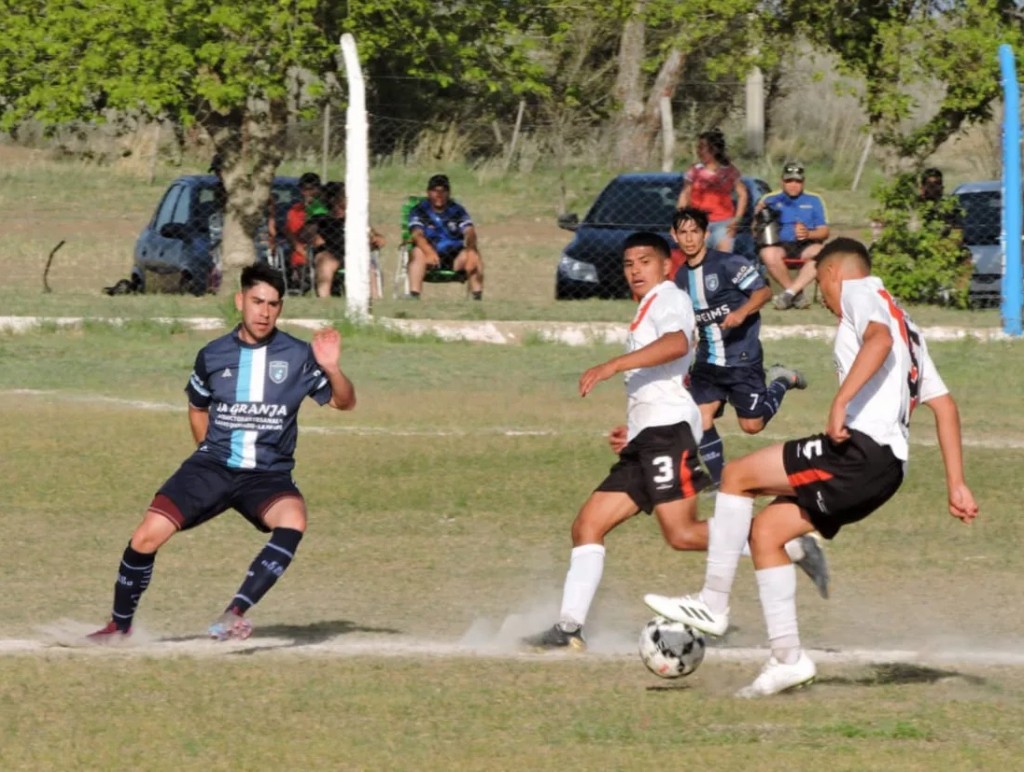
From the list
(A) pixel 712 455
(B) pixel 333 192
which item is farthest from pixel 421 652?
(B) pixel 333 192

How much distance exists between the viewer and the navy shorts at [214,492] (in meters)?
7.70

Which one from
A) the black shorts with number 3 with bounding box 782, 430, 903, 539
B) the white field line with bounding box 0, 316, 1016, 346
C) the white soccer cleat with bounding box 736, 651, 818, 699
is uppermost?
the black shorts with number 3 with bounding box 782, 430, 903, 539

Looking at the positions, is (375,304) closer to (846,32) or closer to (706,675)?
(846,32)

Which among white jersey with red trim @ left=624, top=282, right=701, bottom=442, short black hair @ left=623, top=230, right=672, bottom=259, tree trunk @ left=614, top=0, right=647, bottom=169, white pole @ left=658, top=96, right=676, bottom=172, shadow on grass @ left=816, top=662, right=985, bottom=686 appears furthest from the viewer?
tree trunk @ left=614, top=0, right=647, bottom=169

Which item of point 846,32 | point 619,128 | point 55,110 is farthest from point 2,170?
point 846,32

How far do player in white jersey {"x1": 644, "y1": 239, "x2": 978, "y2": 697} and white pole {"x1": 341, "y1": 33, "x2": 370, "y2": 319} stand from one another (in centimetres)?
1109

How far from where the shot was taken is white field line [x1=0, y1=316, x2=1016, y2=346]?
1830cm

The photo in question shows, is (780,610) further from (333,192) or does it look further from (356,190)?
(333,192)

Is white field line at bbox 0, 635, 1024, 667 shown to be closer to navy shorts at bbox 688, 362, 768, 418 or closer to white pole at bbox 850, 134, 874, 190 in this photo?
navy shorts at bbox 688, 362, 768, 418

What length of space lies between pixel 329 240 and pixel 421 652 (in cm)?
1244

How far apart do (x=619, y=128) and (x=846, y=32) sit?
605 centimetres

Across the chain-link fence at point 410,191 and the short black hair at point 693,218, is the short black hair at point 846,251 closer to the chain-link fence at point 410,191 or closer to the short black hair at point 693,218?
the short black hair at point 693,218

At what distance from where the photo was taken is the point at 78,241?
30531mm

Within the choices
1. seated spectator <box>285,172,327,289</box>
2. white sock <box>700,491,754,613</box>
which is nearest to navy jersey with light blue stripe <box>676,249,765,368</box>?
white sock <box>700,491,754,613</box>
